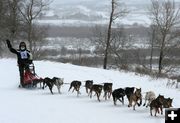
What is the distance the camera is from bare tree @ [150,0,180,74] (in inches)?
2152

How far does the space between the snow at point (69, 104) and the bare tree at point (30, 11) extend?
94.0 ft

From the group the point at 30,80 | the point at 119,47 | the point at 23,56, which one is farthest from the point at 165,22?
the point at 30,80

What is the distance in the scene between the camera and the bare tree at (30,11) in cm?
5218

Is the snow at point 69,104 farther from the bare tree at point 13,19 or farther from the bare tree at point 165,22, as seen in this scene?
the bare tree at point 165,22

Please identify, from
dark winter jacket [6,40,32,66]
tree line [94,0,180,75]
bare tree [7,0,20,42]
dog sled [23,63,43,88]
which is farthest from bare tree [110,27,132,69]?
dog sled [23,63,43,88]

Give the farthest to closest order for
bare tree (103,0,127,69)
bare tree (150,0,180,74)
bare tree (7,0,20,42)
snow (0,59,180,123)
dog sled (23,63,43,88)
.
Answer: bare tree (150,0,180,74), bare tree (7,0,20,42), bare tree (103,0,127,69), dog sled (23,63,43,88), snow (0,59,180,123)

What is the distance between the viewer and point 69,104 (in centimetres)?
1644

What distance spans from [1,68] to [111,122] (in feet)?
43.7

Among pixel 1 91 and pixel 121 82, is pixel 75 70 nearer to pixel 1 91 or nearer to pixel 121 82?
pixel 121 82

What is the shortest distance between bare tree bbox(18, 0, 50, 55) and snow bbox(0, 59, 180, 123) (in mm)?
28647

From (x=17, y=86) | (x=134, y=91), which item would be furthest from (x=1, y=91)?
(x=134, y=91)

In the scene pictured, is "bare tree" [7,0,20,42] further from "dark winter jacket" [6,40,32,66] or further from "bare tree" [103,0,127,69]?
"dark winter jacket" [6,40,32,66]

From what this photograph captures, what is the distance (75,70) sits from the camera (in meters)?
25.4

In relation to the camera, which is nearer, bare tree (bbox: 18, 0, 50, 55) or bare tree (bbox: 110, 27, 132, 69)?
bare tree (bbox: 18, 0, 50, 55)
